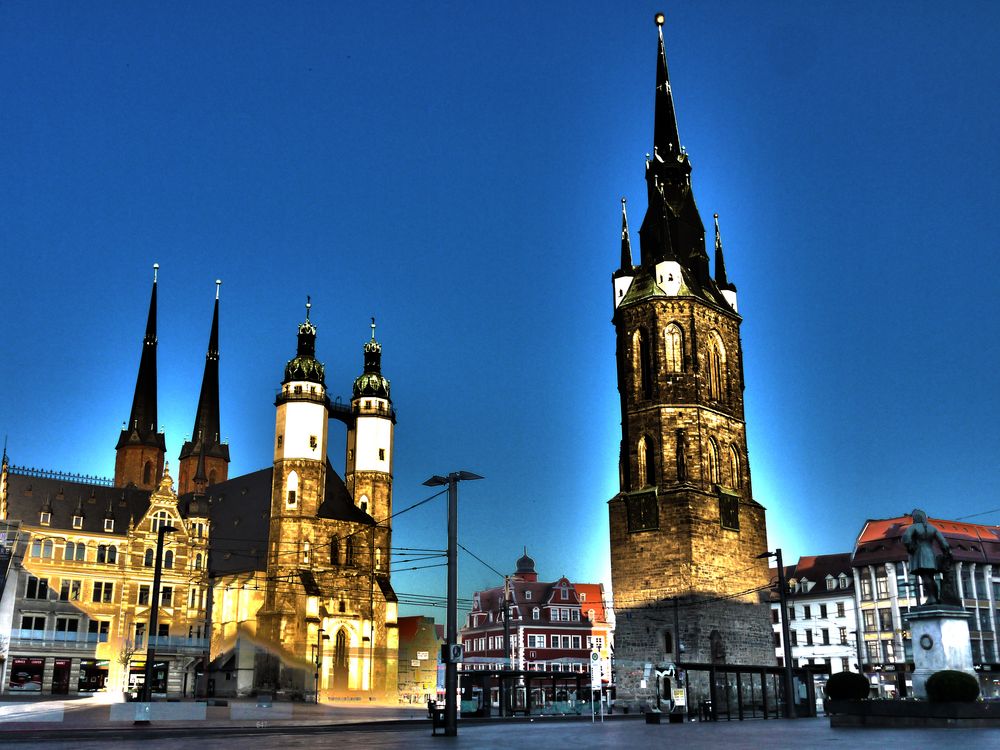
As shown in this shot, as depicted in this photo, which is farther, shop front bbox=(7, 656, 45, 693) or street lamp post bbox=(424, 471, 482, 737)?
shop front bbox=(7, 656, 45, 693)

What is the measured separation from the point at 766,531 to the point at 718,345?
39.8 ft

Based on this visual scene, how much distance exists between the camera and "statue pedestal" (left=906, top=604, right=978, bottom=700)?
31078 millimetres

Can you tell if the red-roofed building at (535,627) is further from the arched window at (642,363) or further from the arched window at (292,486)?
the arched window at (642,363)

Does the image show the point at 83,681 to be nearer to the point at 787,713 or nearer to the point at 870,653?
the point at 787,713

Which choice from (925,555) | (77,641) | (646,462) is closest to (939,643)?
(925,555)

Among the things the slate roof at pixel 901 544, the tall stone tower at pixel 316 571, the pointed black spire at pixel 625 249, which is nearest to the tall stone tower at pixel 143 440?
the tall stone tower at pixel 316 571

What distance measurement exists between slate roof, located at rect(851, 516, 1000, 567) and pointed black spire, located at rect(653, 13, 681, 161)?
3095 cm

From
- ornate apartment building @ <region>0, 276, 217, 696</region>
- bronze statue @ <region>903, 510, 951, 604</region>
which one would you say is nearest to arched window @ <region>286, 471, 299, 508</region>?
ornate apartment building @ <region>0, 276, 217, 696</region>

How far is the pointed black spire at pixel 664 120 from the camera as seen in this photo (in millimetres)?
72812

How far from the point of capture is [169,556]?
7812 cm

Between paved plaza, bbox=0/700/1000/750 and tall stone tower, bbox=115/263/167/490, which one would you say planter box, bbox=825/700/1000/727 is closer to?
paved plaza, bbox=0/700/1000/750

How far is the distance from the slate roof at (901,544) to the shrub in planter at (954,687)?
45992mm

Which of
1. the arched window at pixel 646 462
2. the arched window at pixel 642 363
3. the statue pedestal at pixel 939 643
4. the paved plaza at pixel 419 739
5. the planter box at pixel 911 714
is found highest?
the arched window at pixel 642 363

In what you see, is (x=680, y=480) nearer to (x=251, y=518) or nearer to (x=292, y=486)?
(x=292, y=486)
